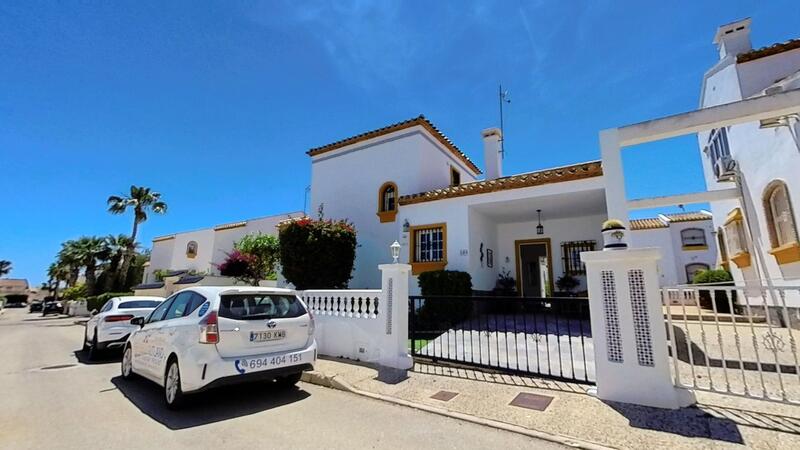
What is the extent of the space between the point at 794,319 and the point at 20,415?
15.1 meters

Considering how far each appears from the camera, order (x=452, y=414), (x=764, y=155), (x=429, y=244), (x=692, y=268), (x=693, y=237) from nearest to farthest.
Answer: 1. (x=452, y=414)
2. (x=764, y=155)
3. (x=429, y=244)
4. (x=692, y=268)
5. (x=693, y=237)

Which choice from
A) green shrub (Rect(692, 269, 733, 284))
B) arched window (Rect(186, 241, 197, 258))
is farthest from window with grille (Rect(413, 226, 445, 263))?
arched window (Rect(186, 241, 197, 258))

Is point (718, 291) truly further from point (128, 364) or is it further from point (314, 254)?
point (128, 364)

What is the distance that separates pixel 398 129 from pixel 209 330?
11.2m

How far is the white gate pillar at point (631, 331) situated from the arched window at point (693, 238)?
23.9m

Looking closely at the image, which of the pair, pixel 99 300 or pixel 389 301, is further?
pixel 99 300

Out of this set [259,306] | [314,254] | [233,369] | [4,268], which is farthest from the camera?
[4,268]

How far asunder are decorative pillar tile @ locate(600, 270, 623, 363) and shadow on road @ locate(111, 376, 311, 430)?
424 centimetres

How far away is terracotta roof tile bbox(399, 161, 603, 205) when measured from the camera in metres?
9.35

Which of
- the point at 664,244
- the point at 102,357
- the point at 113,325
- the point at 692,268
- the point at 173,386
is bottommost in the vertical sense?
the point at 102,357

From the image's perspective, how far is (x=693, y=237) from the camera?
73.3ft

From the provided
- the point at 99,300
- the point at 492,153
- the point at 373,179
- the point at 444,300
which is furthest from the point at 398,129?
the point at 99,300

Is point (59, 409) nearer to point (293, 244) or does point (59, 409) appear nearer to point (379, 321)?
point (379, 321)

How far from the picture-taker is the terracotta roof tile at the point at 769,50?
9.48 m
